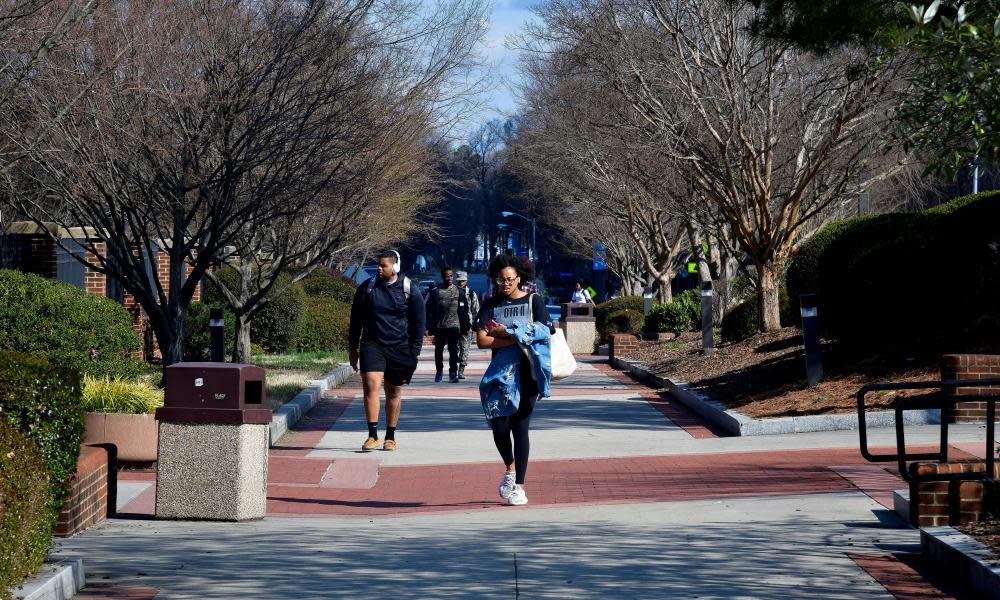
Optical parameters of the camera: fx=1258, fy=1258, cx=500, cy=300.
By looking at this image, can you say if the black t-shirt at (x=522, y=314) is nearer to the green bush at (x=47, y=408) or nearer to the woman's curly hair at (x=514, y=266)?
the woman's curly hair at (x=514, y=266)

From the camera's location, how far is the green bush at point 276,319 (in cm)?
2603

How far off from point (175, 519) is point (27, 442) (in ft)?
→ 9.49

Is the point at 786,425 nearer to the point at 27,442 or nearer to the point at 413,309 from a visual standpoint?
the point at 413,309

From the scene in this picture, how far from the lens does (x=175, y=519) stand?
8562mm

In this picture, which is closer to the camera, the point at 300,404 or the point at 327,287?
the point at 300,404

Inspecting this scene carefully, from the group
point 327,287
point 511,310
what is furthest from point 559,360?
point 327,287

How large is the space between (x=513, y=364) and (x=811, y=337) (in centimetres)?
648

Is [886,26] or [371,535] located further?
[886,26]

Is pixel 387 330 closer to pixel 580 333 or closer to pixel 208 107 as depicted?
pixel 208 107

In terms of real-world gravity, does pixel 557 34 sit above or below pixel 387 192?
above

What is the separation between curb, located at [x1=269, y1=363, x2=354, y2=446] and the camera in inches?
529

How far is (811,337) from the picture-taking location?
14.4 meters

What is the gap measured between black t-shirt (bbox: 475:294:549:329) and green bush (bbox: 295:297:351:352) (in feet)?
60.3

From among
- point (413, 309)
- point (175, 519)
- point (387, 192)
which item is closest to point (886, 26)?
point (413, 309)
